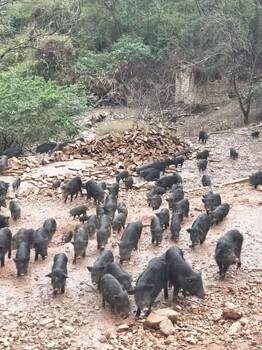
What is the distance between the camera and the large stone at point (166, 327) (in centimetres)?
756

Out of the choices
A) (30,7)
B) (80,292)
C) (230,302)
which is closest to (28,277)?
(80,292)

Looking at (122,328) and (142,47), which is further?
(142,47)

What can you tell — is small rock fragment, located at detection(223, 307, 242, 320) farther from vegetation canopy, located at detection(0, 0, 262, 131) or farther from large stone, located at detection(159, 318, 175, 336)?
vegetation canopy, located at detection(0, 0, 262, 131)

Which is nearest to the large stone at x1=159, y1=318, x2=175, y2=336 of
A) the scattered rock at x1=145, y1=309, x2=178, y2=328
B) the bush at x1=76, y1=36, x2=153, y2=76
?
the scattered rock at x1=145, y1=309, x2=178, y2=328

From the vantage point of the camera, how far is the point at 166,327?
25.0 feet

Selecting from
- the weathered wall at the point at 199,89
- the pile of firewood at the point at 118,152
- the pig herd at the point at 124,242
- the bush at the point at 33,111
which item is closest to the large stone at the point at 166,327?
the pig herd at the point at 124,242

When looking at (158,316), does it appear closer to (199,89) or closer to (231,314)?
(231,314)

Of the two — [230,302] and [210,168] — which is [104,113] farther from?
[230,302]

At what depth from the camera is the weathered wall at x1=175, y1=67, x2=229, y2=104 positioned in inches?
1255

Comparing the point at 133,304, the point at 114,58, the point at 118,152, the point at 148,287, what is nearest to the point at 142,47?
the point at 114,58

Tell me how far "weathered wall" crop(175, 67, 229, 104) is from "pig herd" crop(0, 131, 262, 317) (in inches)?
636

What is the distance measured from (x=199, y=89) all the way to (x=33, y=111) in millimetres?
13842

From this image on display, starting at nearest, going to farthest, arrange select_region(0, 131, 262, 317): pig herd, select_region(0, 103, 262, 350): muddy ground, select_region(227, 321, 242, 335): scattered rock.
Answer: select_region(0, 103, 262, 350): muddy ground, select_region(227, 321, 242, 335): scattered rock, select_region(0, 131, 262, 317): pig herd

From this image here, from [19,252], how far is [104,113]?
21695mm
